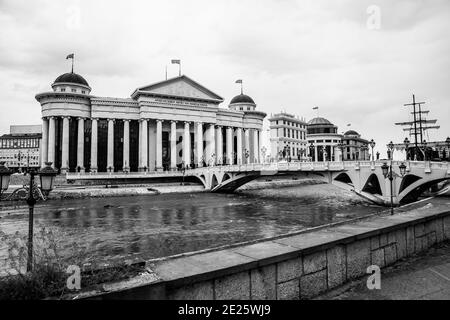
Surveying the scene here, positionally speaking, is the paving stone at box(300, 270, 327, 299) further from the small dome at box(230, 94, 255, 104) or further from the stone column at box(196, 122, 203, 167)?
the small dome at box(230, 94, 255, 104)

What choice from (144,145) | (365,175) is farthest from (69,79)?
(365,175)

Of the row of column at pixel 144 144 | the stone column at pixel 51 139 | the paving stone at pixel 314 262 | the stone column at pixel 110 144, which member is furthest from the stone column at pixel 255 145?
the paving stone at pixel 314 262

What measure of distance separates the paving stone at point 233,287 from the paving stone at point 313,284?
3.78 feet

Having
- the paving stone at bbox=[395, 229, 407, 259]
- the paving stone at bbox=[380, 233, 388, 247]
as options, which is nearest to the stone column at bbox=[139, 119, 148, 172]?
the paving stone at bbox=[395, 229, 407, 259]

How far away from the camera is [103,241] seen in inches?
809

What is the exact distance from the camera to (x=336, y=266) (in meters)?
5.83

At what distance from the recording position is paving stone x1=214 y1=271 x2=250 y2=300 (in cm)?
443

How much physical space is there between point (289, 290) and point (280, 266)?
46 centimetres

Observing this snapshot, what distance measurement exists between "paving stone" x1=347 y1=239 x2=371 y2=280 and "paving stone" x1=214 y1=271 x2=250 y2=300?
8.12 ft

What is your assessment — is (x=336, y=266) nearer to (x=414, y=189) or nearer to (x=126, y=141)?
(x=414, y=189)

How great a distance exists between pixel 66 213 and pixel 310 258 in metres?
33.0

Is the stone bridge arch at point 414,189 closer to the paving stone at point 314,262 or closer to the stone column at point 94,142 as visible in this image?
the paving stone at point 314,262

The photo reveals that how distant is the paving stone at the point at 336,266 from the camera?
5.71 meters
